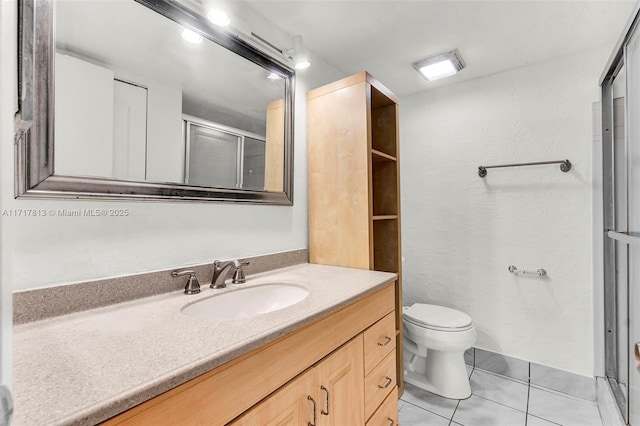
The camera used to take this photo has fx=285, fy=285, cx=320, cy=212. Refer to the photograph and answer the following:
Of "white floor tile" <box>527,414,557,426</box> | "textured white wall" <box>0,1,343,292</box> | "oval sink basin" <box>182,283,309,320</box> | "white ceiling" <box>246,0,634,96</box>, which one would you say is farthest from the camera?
"white floor tile" <box>527,414,557,426</box>

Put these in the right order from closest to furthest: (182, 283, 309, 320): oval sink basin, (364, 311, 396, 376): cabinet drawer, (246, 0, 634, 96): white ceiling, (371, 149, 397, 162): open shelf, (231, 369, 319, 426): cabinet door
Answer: (231, 369, 319, 426): cabinet door, (182, 283, 309, 320): oval sink basin, (364, 311, 396, 376): cabinet drawer, (246, 0, 634, 96): white ceiling, (371, 149, 397, 162): open shelf

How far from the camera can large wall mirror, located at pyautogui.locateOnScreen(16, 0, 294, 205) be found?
2.74 feet

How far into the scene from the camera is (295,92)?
5.56 feet

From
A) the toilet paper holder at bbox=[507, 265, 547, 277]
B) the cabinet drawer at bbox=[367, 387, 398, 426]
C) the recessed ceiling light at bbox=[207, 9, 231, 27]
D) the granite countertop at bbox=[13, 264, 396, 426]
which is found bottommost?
the cabinet drawer at bbox=[367, 387, 398, 426]

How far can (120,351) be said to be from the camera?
24.1 inches

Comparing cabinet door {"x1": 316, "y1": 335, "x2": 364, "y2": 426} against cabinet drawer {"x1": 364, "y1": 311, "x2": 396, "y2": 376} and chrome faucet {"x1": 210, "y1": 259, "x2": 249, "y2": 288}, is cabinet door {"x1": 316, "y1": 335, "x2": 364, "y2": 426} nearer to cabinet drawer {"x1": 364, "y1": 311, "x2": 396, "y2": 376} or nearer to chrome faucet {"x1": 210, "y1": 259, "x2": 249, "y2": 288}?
cabinet drawer {"x1": 364, "y1": 311, "x2": 396, "y2": 376}

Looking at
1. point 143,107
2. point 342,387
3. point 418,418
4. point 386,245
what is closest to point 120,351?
point 342,387

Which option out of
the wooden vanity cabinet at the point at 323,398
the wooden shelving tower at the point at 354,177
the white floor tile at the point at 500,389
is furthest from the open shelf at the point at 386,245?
the white floor tile at the point at 500,389

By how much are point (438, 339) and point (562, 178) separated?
134 centimetres

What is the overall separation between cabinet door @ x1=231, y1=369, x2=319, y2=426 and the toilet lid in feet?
3.88

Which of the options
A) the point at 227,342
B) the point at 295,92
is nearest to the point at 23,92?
the point at 227,342

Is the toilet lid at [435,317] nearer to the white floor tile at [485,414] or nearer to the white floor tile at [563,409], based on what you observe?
the white floor tile at [485,414]

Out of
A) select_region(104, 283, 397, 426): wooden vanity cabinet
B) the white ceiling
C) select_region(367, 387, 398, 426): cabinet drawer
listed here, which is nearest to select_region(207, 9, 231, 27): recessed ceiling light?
the white ceiling

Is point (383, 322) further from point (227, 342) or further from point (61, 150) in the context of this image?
point (61, 150)
